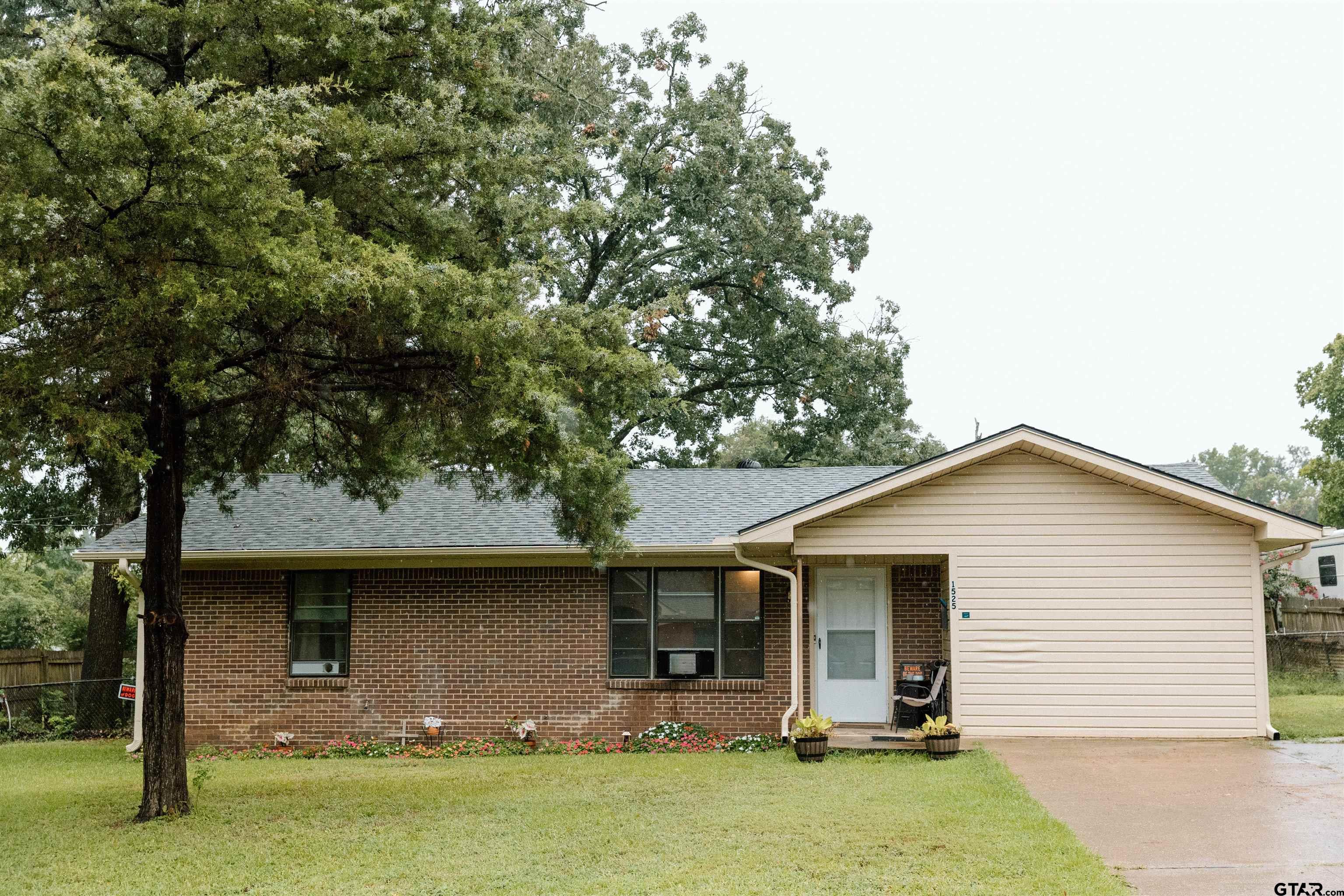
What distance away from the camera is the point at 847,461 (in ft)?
83.0

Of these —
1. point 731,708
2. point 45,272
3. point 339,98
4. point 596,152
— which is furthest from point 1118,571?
point 596,152

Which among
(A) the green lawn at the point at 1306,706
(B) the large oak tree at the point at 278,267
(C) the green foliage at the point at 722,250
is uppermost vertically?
(C) the green foliage at the point at 722,250

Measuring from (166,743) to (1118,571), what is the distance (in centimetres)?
962

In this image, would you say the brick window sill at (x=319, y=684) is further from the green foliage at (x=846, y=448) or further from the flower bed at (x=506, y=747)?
the green foliage at (x=846, y=448)

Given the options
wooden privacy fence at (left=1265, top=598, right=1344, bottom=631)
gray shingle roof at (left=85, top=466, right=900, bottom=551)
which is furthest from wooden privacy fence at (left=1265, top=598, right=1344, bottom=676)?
gray shingle roof at (left=85, top=466, right=900, bottom=551)

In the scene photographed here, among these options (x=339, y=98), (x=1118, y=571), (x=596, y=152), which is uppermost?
(x=596, y=152)

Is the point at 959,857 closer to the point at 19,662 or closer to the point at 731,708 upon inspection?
the point at 731,708

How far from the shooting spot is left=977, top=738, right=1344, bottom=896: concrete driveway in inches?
273

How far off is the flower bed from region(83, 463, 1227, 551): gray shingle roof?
2353 mm

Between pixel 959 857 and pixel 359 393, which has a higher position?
pixel 359 393

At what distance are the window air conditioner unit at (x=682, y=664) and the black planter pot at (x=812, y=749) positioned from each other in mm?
2451

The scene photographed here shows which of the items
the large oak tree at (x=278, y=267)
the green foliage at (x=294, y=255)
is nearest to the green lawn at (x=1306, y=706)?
the green foliage at (x=294, y=255)

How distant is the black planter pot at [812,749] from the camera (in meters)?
12.2

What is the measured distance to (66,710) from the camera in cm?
1889
